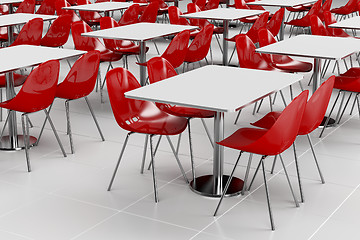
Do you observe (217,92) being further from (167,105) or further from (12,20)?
(12,20)

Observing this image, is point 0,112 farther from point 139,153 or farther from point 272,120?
point 272,120

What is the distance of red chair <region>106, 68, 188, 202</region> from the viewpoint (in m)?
4.24

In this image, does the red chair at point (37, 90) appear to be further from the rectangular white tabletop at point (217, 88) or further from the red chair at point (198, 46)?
the red chair at point (198, 46)

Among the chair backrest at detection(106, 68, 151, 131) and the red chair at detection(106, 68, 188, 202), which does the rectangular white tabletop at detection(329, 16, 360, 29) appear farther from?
the chair backrest at detection(106, 68, 151, 131)

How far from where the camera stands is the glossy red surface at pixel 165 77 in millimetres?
4535

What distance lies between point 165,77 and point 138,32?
2.02 m

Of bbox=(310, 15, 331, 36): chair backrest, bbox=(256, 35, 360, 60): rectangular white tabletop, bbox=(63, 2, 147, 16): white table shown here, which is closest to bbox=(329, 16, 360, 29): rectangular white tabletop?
bbox=(310, 15, 331, 36): chair backrest

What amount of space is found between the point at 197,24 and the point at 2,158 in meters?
4.58

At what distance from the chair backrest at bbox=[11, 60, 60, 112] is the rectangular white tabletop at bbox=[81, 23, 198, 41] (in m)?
1.65

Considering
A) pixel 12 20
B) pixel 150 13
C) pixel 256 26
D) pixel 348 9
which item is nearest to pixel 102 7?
pixel 150 13

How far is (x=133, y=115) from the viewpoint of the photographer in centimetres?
445

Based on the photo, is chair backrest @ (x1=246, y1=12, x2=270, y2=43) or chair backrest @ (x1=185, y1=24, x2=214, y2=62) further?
chair backrest @ (x1=246, y1=12, x2=270, y2=43)

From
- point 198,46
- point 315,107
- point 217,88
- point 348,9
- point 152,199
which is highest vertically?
point 217,88

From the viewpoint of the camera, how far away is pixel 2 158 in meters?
4.99
